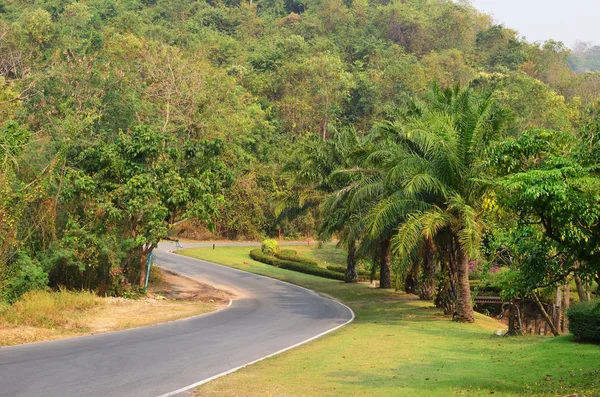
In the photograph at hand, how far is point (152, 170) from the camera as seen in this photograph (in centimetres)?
2870

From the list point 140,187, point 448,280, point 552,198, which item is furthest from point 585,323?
point 140,187

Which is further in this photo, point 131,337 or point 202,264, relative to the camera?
point 202,264

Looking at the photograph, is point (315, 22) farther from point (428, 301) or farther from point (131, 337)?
point (131, 337)

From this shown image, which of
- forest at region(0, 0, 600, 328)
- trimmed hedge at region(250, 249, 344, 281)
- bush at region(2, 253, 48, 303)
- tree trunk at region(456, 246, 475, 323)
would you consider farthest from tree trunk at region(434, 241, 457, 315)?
trimmed hedge at region(250, 249, 344, 281)

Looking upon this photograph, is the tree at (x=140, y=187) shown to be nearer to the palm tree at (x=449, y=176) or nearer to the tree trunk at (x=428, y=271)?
the palm tree at (x=449, y=176)

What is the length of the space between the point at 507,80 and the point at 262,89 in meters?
28.5

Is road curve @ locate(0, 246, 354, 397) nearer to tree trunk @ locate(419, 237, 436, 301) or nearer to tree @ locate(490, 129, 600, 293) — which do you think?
tree trunk @ locate(419, 237, 436, 301)

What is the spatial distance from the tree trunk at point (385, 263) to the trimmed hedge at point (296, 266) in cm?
866

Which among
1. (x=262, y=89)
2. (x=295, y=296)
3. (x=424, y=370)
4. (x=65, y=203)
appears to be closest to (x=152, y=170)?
(x=65, y=203)

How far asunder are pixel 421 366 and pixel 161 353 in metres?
6.02

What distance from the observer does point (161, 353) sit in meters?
15.6

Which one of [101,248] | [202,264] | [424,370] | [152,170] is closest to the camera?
[424,370]

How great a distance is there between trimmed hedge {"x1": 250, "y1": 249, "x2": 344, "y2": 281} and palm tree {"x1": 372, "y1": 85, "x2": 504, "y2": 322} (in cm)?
2269

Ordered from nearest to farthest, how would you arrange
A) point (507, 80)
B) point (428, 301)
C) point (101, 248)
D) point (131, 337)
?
1. point (131, 337)
2. point (101, 248)
3. point (428, 301)
4. point (507, 80)
